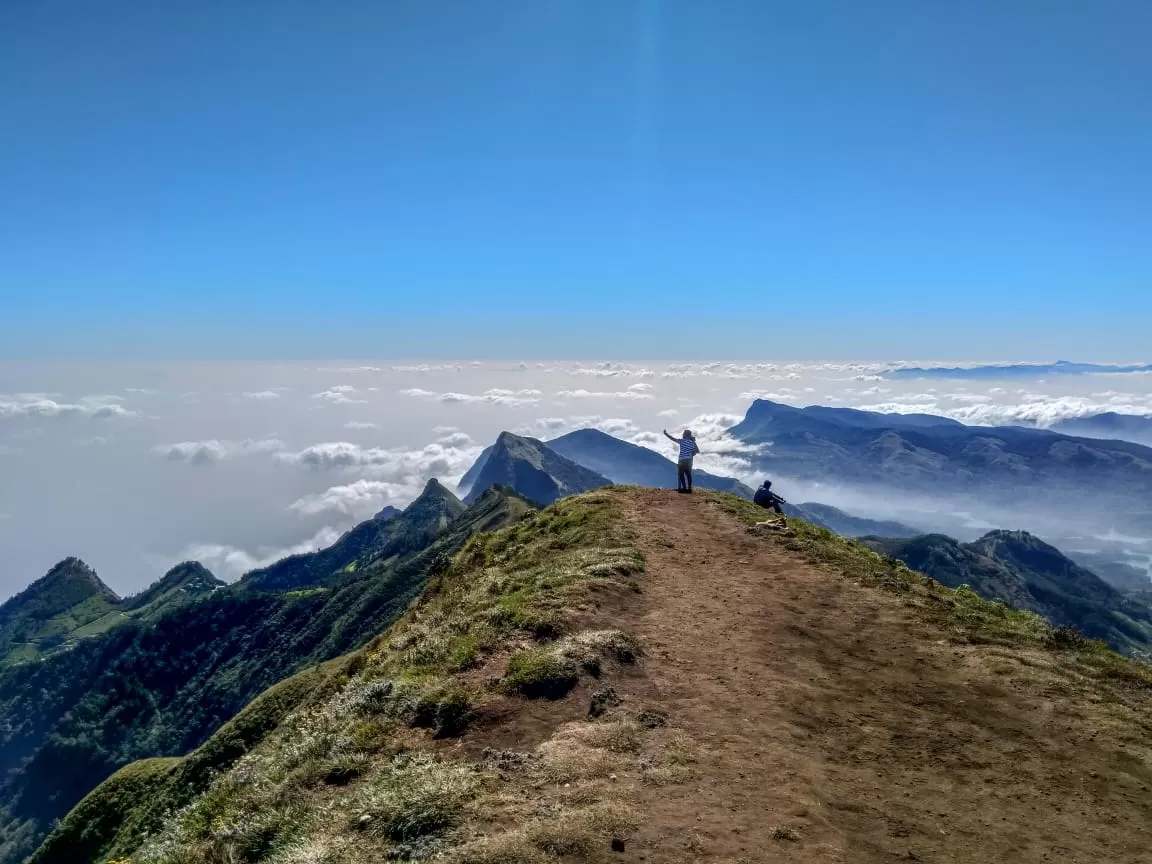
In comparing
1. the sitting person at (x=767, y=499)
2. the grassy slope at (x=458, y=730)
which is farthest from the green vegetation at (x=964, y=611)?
the sitting person at (x=767, y=499)

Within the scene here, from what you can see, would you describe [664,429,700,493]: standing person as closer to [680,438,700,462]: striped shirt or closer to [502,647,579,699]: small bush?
[680,438,700,462]: striped shirt

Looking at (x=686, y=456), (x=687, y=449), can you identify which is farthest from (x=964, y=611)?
(x=686, y=456)

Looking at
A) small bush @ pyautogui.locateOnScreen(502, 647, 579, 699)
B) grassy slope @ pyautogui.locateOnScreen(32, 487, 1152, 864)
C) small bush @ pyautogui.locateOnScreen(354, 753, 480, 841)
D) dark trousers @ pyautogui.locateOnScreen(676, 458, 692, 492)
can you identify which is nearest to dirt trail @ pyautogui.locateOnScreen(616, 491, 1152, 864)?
grassy slope @ pyautogui.locateOnScreen(32, 487, 1152, 864)

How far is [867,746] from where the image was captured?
583 inches

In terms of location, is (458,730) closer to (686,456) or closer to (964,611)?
(964,611)

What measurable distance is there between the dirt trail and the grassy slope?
142 cm

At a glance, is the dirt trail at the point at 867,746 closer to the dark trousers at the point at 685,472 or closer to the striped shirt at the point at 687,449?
the striped shirt at the point at 687,449

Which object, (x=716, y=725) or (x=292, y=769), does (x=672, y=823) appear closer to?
(x=716, y=725)

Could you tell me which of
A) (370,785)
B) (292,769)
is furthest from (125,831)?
(370,785)

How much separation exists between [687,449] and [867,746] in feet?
90.9

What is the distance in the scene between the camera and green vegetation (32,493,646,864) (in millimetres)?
11719

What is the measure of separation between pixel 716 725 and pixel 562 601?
8512mm

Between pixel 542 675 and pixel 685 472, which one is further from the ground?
pixel 685 472

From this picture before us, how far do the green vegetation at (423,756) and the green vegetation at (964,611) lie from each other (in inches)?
352
